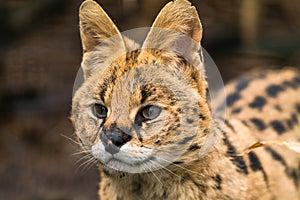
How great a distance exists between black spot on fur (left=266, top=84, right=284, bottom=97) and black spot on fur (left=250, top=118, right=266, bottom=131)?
0.83 ft

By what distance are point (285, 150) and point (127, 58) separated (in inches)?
51.5

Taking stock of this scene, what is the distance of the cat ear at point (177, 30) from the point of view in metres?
3.52

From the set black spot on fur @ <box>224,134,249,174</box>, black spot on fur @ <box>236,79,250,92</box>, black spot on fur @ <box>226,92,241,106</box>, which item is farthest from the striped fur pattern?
black spot on fur @ <box>236,79,250,92</box>

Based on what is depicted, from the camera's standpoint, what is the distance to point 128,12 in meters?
7.52

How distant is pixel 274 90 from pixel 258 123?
1.10 feet

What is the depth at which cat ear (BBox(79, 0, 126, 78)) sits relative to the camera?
144 inches

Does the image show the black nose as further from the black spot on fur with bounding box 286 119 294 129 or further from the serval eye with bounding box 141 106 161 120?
the black spot on fur with bounding box 286 119 294 129

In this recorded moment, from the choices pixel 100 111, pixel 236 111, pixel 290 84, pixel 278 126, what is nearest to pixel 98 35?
pixel 100 111

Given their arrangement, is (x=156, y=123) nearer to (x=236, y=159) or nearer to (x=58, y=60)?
(x=236, y=159)

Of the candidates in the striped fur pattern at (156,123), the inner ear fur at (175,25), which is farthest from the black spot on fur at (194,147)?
the inner ear fur at (175,25)

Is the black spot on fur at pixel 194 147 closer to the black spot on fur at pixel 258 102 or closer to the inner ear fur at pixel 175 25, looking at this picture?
the inner ear fur at pixel 175 25

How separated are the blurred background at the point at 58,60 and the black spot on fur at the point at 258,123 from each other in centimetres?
198

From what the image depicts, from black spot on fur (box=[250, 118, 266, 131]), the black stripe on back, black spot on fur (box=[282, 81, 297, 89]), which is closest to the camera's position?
the black stripe on back

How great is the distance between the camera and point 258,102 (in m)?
4.64
